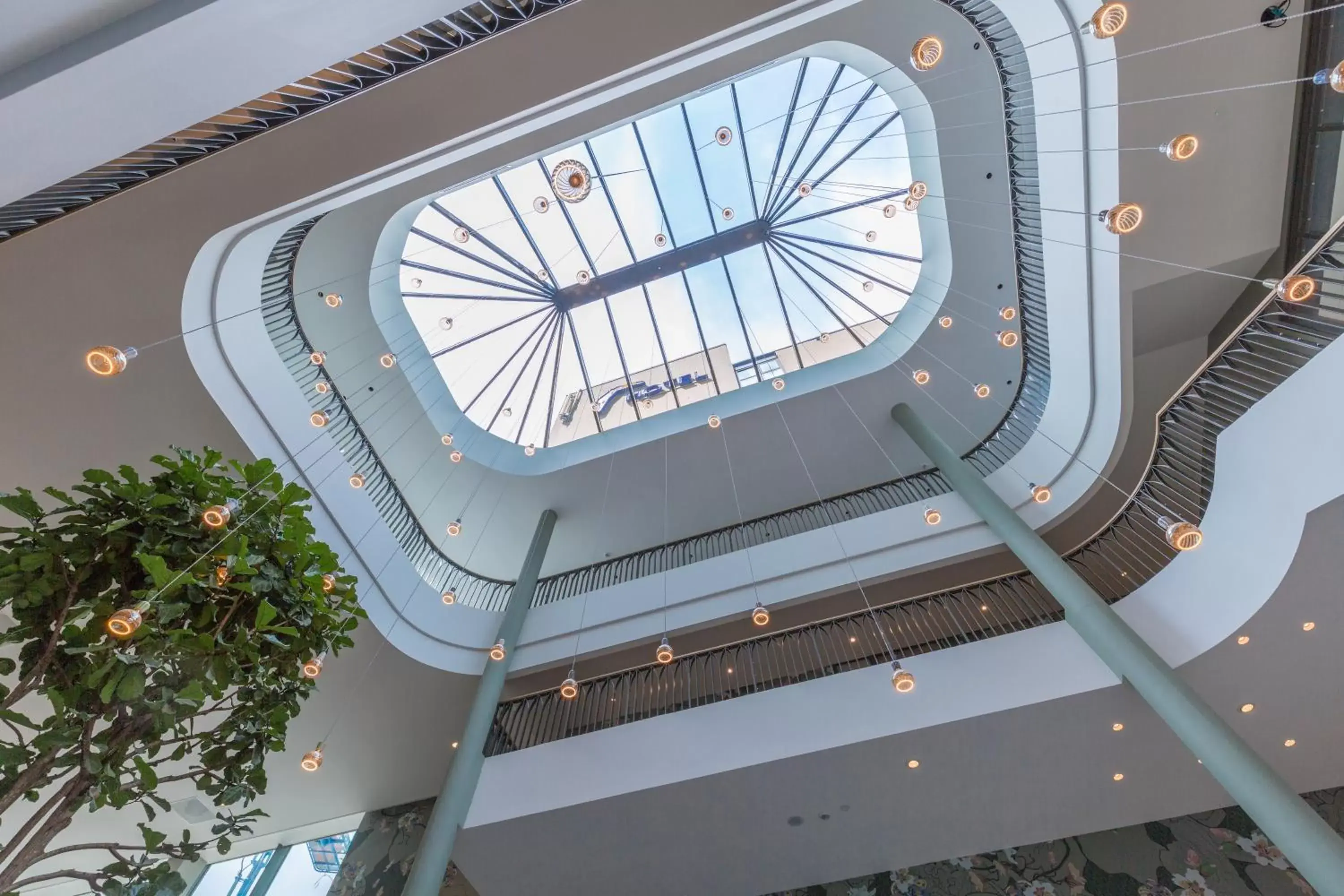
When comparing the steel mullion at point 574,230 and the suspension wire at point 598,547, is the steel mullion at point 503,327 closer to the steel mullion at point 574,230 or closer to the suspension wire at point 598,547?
the steel mullion at point 574,230

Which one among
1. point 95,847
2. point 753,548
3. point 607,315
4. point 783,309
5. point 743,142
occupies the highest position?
point 783,309

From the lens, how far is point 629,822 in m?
6.74

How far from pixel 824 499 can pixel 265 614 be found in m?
10.1

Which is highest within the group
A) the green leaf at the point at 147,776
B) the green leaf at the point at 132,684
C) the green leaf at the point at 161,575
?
the green leaf at the point at 161,575

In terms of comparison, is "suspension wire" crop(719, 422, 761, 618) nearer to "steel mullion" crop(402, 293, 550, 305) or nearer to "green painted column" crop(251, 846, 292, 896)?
"steel mullion" crop(402, 293, 550, 305)

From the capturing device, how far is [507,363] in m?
11.3

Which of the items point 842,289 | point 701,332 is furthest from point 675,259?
point 842,289

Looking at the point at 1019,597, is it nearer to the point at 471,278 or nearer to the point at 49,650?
the point at 49,650

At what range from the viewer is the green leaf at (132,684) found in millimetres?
2256

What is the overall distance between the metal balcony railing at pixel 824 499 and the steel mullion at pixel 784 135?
2.67 meters

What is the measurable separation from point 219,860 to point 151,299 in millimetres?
9911

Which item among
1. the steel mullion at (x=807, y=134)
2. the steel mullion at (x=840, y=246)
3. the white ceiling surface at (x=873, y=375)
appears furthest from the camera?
the steel mullion at (x=840, y=246)

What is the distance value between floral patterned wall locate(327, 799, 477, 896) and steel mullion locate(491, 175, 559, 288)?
8.50 metres

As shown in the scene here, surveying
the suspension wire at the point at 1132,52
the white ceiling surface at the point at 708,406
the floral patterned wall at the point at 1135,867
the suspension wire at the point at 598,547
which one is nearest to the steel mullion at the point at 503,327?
the white ceiling surface at the point at 708,406
